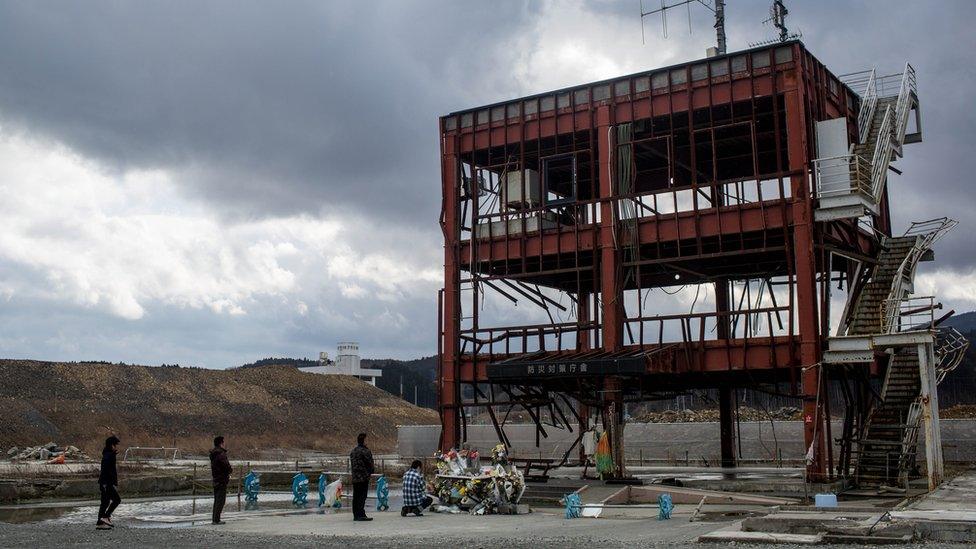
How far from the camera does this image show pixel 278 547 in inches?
614

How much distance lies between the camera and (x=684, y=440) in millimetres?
52406

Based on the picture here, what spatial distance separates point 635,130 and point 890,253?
11.1 m

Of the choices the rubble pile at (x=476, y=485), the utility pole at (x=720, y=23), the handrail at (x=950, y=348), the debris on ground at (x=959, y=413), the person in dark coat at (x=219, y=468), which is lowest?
the rubble pile at (x=476, y=485)

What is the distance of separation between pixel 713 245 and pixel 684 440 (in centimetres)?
1947

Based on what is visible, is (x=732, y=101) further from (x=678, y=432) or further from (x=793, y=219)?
(x=678, y=432)

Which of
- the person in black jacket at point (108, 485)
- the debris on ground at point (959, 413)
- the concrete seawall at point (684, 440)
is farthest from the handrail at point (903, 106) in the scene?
the person in black jacket at point (108, 485)

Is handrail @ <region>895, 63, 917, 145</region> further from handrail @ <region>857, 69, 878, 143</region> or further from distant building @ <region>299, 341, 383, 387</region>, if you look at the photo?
distant building @ <region>299, 341, 383, 387</region>

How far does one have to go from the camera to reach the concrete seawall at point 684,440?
42719 millimetres

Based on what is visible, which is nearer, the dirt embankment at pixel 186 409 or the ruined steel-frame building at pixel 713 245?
the ruined steel-frame building at pixel 713 245

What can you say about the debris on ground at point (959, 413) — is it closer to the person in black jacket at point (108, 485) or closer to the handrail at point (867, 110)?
the handrail at point (867, 110)

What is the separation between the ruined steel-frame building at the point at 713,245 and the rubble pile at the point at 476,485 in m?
8.95

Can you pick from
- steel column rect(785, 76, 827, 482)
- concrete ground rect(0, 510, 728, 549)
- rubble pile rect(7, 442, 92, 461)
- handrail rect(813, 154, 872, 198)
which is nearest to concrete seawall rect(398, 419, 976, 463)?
steel column rect(785, 76, 827, 482)

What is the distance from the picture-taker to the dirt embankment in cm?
7956

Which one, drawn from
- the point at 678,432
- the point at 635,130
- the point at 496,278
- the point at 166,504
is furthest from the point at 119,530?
the point at 678,432
